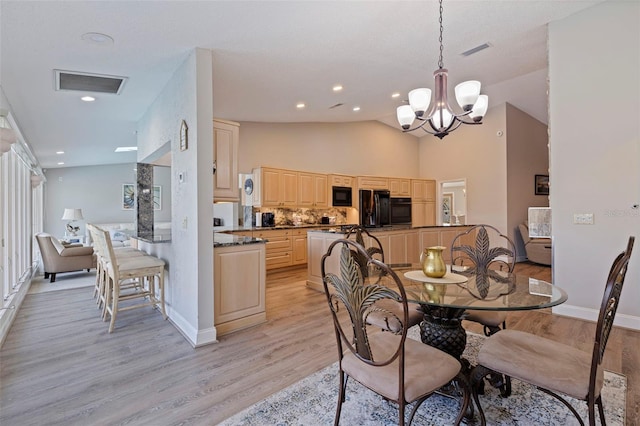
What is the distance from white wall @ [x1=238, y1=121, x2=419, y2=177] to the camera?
255 inches

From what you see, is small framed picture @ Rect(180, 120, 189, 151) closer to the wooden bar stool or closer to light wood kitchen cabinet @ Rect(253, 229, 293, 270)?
Result: the wooden bar stool

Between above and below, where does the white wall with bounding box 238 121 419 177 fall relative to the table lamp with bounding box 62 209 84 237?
above

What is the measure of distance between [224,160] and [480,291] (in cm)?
270

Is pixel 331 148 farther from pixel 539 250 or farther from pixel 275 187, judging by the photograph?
pixel 539 250

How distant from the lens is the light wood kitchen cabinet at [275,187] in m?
6.12

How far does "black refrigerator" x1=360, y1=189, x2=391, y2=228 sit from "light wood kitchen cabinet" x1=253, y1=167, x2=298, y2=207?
1809mm

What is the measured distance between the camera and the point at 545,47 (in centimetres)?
378

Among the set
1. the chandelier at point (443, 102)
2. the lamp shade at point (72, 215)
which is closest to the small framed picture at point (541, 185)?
the chandelier at point (443, 102)

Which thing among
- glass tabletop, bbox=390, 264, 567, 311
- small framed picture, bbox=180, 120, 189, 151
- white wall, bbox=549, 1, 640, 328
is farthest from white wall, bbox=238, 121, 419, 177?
glass tabletop, bbox=390, 264, 567, 311

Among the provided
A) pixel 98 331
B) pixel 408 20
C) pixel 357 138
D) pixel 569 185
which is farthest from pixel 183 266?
pixel 357 138

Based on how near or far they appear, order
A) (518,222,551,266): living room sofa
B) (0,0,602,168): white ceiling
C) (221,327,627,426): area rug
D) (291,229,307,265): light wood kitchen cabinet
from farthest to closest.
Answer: (518,222,551,266): living room sofa → (291,229,307,265): light wood kitchen cabinet → (0,0,602,168): white ceiling → (221,327,627,426): area rug

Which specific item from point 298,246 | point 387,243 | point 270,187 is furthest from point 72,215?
point 387,243

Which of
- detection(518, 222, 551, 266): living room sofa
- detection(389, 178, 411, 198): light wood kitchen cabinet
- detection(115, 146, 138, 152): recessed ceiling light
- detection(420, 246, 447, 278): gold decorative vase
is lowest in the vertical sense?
detection(518, 222, 551, 266): living room sofa

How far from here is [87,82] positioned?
3365 millimetres
